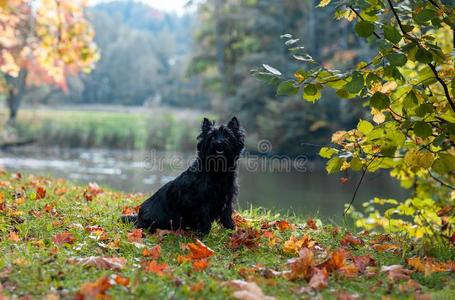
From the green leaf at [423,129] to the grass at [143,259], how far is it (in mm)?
1141

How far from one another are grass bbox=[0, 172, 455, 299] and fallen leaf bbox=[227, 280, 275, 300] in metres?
0.06

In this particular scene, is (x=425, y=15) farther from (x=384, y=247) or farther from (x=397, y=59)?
(x=384, y=247)

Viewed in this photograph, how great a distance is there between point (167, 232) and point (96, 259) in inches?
61.2

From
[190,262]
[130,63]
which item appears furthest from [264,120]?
[130,63]

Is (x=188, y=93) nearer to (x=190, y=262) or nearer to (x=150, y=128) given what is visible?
(x=150, y=128)

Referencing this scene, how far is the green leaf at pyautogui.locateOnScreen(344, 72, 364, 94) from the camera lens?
4.27 metres

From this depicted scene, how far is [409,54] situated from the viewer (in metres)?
4.21

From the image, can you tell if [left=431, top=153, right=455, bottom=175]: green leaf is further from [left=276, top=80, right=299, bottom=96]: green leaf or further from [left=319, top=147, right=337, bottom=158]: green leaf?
[left=276, top=80, right=299, bottom=96]: green leaf

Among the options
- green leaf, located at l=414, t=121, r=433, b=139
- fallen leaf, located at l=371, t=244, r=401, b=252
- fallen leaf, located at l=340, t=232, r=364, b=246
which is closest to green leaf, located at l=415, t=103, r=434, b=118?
green leaf, located at l=414, t=121, r=433, b=139

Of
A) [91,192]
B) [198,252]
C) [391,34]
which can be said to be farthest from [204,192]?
[91,192]

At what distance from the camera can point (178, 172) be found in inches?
877

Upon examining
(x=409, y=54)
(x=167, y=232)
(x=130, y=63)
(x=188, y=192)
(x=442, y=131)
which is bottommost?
(x=167, y=232)

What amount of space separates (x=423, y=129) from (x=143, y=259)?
8.61 ft

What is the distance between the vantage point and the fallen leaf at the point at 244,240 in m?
4.97
